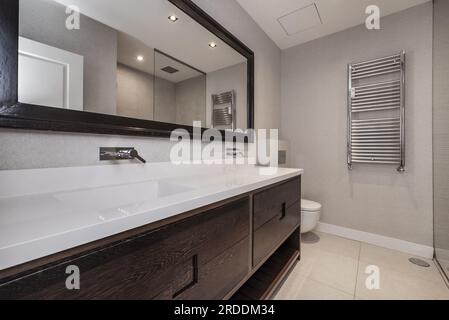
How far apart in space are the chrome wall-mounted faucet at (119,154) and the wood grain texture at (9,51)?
32 centimetres

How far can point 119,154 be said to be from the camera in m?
0.90

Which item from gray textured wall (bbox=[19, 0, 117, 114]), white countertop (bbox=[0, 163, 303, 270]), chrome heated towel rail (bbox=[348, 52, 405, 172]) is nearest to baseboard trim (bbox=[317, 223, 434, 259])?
chrome heated towel rail (bbox=[348, 52, 405, 172])

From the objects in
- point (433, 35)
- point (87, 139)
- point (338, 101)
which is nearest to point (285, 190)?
point (87, 139)

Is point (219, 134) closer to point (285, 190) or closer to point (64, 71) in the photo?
point (285, 190)

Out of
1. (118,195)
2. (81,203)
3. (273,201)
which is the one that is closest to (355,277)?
(273,201)

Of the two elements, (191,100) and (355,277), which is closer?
(191,100)

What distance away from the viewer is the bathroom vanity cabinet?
38 centimetres

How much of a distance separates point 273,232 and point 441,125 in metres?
1.73

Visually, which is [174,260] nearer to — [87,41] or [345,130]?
[87,41]

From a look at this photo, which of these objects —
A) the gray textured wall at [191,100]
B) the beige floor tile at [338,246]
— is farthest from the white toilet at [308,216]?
the gray textured wall at [191,100]

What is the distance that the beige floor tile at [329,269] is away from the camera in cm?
139

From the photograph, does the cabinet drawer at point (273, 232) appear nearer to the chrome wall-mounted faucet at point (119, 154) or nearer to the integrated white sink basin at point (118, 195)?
the integrated white sink basin at point (118, 195)

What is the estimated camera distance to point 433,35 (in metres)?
1.70
